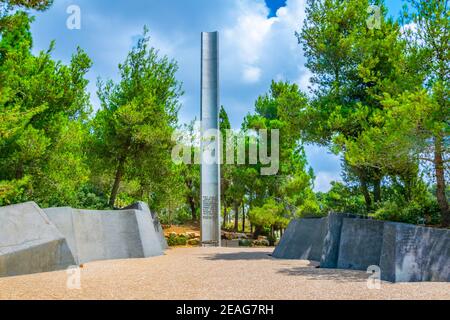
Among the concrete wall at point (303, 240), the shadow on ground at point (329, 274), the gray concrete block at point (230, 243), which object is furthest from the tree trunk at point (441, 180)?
the gray concrete block at point (230, 243)

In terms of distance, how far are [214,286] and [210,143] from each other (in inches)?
622

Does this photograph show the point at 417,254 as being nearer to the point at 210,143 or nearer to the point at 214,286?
the point at 214,286

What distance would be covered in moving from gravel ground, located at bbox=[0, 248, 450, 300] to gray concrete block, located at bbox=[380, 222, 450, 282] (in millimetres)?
355

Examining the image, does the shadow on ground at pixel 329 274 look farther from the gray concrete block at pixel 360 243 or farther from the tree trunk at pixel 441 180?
the tree trunk at pixel 441 180

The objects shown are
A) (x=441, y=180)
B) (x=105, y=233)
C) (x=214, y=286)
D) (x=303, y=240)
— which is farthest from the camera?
(x=303, y=240)

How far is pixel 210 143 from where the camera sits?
22.3 meters

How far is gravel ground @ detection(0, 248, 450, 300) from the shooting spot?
19.4 ft

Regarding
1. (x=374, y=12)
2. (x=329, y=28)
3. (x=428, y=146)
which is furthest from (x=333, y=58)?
(x=428, y=146)

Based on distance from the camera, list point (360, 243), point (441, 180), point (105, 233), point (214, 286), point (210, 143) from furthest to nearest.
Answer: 1. point (210, 143)
2. point (105, 233)
3. point (441, 180)
4. point (360, 243)
5. point (214, 286)

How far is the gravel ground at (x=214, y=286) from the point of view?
5902 millimetres

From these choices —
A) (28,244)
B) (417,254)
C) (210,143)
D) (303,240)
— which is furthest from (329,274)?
(210,143)

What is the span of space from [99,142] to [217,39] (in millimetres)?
7972

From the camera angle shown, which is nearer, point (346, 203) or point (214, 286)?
point (214, 286)

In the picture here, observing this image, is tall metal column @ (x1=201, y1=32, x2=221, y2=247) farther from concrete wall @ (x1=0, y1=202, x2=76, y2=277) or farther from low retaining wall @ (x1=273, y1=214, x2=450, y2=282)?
concrete wall @ (x1=0, y1=202, x2=76, y2=277)
